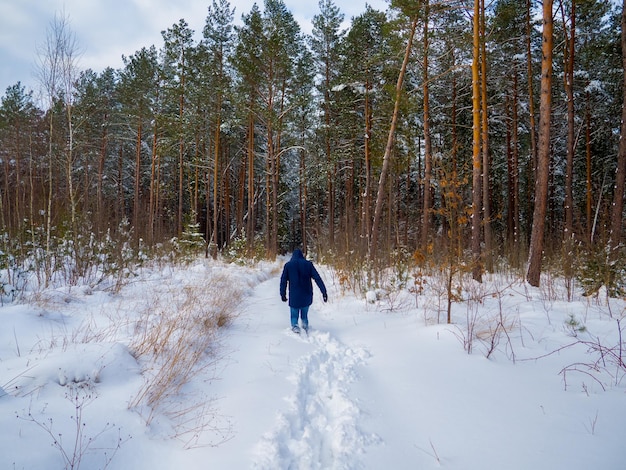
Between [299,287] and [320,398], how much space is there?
8.81 feet

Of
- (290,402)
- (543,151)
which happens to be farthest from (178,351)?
(543,151)

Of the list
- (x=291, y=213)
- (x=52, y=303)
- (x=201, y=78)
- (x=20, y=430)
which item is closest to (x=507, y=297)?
(x=20, y=430)

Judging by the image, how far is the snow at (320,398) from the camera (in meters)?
1.97

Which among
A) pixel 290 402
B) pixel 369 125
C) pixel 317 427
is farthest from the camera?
pixel 369 125

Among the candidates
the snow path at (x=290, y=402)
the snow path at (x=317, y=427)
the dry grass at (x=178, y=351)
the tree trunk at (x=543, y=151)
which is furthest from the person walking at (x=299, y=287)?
the tree trunk at (x=543, y=151)

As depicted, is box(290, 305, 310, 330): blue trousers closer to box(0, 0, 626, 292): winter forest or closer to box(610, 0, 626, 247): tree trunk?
box(0, 0, 626, 292): winter forest

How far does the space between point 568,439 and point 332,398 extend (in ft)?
5.97

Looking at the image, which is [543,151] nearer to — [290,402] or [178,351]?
[290,402]

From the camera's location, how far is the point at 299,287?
221 inches

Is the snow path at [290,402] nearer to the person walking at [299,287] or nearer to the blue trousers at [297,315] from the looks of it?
the blue trousers at [297,315]

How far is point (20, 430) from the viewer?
178 centimetres

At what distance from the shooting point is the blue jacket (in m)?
5.51

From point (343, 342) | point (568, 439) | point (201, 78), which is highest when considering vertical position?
point (201, 78)

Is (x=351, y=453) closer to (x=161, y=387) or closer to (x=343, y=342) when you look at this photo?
(x=161, y=387)
